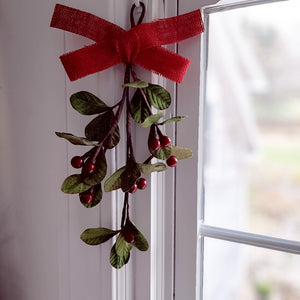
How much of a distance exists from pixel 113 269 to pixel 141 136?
0.89ft

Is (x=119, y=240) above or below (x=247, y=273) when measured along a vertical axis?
above

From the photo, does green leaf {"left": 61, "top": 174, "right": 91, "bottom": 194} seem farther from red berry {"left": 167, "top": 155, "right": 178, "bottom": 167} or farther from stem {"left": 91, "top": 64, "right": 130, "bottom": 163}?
red berry {"left": 167, "top": 155, "right": 178, "bottom": 167}

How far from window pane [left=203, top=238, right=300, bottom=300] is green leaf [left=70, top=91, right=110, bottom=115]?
367 millimetres

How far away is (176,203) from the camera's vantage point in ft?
2.21

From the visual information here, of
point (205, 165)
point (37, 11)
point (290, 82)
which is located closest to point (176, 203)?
point (205, 165)

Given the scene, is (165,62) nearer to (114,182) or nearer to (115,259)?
(114,182)

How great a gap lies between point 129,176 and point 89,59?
221mm

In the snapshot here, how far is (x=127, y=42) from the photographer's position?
0.56 metres

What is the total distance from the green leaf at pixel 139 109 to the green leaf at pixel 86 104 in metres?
0.05

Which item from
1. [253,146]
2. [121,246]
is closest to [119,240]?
[121,246]

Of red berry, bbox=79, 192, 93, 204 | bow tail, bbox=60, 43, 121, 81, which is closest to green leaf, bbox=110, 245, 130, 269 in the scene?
red berry, bbox=79, 192, 93, 204

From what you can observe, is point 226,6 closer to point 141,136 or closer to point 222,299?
A: point 141,136

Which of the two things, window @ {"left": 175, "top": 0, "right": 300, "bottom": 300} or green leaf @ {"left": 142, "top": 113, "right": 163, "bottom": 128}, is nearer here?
green leaf @ {"left": 142, "top": 113, "right": 163, "bottom": 128}

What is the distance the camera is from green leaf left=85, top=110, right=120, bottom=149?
576 millimetres
